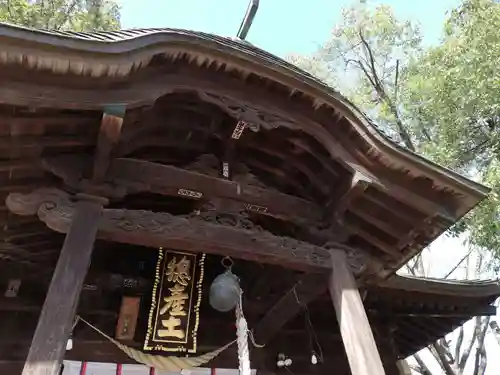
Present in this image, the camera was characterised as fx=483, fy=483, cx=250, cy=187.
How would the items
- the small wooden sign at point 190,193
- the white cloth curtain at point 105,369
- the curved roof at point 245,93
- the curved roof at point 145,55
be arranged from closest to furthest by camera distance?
1. the curved roof at point 145,55
2. the curved roof at point 245,93
3. the small wooden sign at point 190,193
4. the white cloth curtain at point 105,369

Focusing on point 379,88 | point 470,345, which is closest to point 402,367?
point 470,345

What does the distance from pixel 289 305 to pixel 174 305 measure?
1.42 meters

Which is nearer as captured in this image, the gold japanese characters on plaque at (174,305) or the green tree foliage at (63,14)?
the gold japanese characters on plaque at (174,305)

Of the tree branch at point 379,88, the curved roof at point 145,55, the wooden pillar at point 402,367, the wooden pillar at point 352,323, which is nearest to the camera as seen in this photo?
the curved roof at point 145,55

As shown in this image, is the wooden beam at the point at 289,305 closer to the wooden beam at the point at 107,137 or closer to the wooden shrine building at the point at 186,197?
the wooden shrine building at the point at 186,197

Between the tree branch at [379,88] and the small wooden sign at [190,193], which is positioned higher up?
the tree branch at [379,88]

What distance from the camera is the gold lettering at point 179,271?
592 cm

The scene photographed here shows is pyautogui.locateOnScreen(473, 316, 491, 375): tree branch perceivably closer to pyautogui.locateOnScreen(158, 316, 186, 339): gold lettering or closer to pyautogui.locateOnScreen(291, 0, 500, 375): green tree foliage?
pyautogui.locateOnScreen(291, 0, 500, 375): green tree foliage

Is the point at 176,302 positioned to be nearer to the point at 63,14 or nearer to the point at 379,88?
the point at 63,14

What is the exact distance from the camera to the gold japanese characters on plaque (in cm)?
577

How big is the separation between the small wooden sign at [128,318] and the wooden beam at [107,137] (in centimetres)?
216

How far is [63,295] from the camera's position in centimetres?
376

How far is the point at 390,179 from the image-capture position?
5293mm

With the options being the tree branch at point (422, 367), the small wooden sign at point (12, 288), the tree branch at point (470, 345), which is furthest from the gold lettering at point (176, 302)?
the tree branch at point (470, 345)
